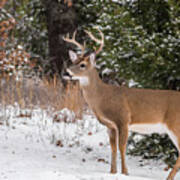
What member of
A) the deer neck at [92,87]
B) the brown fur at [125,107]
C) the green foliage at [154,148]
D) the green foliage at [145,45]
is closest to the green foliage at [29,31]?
the green foliage at [145,45]

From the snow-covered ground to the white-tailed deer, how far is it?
0.62 meters

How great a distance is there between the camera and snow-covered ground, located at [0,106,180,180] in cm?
543

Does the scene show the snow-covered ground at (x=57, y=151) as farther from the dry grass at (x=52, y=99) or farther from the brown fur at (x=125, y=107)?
the brown fur at (x=125, y=107)

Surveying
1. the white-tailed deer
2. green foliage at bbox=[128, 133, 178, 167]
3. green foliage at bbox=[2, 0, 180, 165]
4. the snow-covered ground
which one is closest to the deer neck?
the white-tailed deer

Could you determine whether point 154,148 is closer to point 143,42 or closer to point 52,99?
point 143,42

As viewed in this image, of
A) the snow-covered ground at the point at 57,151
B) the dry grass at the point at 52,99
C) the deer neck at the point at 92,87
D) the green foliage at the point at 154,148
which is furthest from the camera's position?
the dry grass at the point at 52,99

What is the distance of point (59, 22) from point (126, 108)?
311 inches

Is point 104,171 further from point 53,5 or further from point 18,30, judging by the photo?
point 18,30

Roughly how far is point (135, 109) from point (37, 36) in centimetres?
1086

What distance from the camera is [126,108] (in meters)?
5.50

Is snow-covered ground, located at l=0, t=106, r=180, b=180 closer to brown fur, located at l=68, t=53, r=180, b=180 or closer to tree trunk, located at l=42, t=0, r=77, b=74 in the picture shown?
brown fur, located at l=68, t=53, r=180, b=180

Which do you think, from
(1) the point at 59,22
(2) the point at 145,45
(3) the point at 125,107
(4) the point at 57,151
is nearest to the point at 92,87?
(3) the point at 125,107

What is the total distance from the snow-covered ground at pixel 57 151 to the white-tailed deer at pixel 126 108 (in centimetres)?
62

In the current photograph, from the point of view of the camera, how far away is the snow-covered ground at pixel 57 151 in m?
5.43
